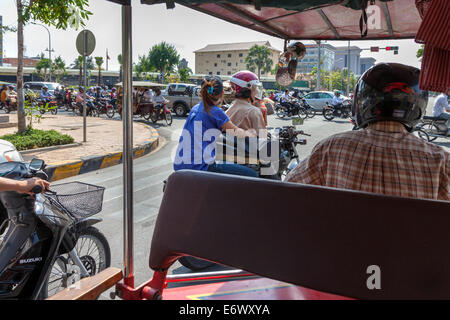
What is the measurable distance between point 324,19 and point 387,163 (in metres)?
2.09

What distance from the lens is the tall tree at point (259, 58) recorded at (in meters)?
75.2

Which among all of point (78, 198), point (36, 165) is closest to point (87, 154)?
point (78, 198)

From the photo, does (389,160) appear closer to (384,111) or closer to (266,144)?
(384,111)

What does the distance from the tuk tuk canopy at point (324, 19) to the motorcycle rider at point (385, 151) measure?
0.73m

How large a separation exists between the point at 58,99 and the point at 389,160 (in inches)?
1035

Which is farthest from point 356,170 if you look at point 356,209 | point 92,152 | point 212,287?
point 92,152

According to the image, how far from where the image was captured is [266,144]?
3.57 m

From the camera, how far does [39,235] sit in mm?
2301

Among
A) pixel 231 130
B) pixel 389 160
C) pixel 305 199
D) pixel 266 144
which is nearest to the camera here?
pixel 305 199

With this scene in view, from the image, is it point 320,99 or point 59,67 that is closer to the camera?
point 320,99

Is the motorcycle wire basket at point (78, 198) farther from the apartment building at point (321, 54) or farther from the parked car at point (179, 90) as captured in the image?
the parked car at point (179, 90)

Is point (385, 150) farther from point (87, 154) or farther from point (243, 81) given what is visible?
point (87, 154)

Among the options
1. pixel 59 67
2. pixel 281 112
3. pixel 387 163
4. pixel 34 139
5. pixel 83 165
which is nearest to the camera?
pixel 387 163

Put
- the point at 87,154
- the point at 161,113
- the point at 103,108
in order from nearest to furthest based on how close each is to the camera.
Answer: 1. the point at 87,154
2. the point at 161,113
3. the point at 103,108
